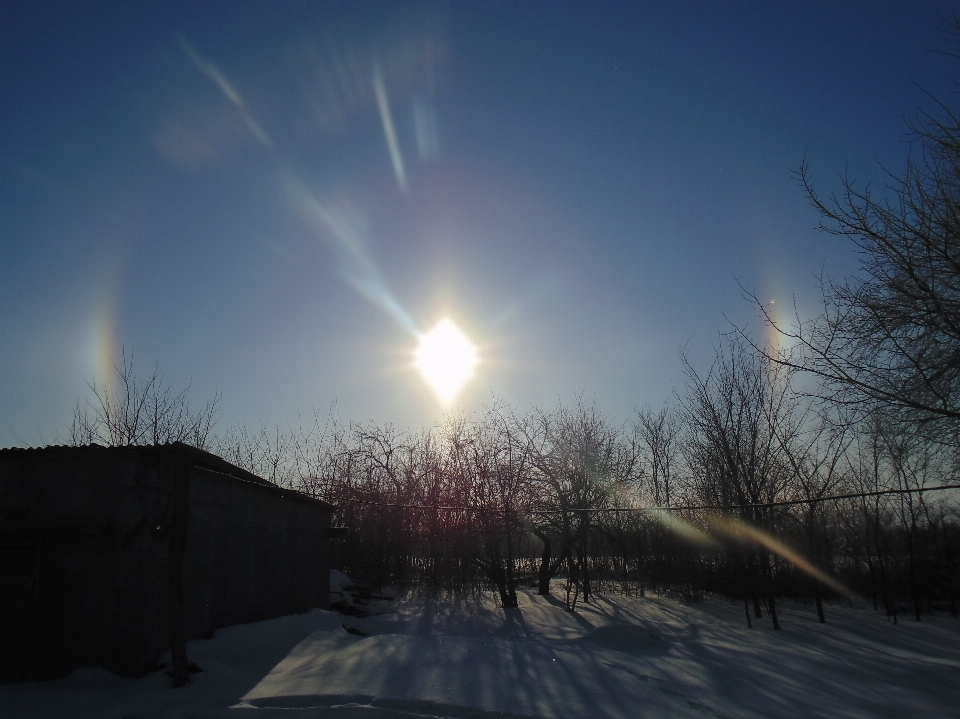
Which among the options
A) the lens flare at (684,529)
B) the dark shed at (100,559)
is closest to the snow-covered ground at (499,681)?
the dark shed at (100,559)

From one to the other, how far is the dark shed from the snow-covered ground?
0.38 metres

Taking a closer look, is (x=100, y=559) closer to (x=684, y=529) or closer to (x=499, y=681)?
(x=499, y=681)

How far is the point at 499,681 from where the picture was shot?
715 cm

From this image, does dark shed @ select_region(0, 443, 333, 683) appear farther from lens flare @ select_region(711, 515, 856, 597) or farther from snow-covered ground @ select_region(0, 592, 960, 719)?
lens flare @ select_region(711, 515, 856, 597)

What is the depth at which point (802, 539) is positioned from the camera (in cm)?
1966

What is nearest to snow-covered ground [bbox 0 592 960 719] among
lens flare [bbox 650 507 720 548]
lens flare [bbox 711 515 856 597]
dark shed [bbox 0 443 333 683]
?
dark shed [bbox 0 443 333 683]

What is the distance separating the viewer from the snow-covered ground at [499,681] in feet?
20.9

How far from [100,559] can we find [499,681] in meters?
5.22

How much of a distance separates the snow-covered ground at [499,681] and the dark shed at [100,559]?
378 mm

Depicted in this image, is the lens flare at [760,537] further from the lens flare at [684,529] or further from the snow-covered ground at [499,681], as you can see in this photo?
the snow-covered ground at [499,681]

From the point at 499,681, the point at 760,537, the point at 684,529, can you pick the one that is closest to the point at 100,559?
the point at 499,681

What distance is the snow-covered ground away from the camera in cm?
636

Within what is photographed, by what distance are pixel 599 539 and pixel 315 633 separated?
20112 mm

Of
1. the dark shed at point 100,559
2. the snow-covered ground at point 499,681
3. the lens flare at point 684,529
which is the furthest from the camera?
the lens flare at point 684,529
